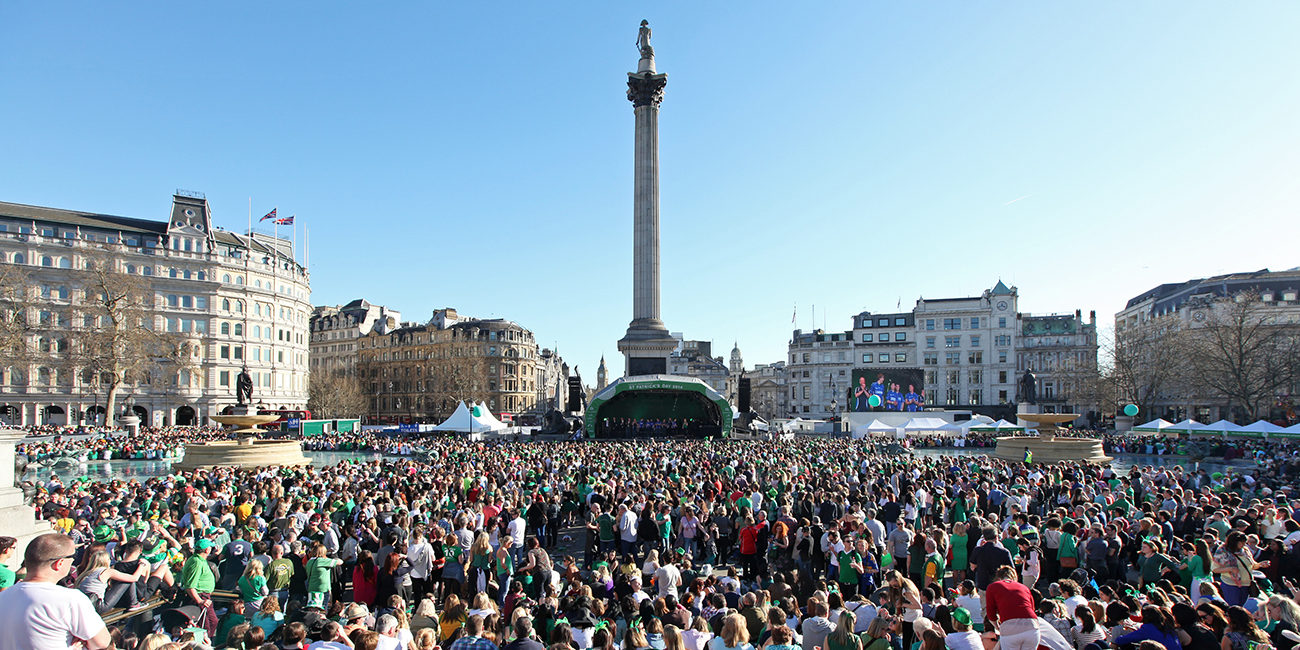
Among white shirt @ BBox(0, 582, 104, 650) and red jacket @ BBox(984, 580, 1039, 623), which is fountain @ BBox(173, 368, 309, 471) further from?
red jacket @ BBox(984, 580, 1039, 623)

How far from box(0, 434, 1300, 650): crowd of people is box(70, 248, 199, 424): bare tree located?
151ft

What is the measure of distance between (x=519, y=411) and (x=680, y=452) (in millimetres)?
83448

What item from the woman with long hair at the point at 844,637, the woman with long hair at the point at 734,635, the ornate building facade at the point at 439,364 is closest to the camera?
the woman with long hair at the point at 734,635

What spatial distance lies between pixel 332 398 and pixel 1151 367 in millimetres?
91677

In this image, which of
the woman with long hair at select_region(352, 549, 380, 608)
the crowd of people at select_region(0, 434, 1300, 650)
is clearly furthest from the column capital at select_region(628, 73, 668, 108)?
the woman with long hair at select_region(352, 549, 380, 608)

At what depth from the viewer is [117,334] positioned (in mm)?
54969

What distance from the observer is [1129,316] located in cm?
9544

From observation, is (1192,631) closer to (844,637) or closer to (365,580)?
(844,637)

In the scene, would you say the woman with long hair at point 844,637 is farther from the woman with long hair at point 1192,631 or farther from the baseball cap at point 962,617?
the woman with long hair at point 1192,631

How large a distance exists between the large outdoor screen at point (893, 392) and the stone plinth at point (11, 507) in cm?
7240

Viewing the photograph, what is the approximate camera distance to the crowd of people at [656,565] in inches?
253

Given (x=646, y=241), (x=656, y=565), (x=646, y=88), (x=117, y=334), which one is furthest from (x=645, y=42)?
(x=656, y=565)

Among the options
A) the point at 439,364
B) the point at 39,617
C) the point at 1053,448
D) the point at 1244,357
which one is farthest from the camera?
the point at 439,364

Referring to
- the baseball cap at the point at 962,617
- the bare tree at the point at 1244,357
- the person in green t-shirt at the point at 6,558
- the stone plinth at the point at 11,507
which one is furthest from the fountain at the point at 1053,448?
the person in green t-shirt at the point at 6,558
